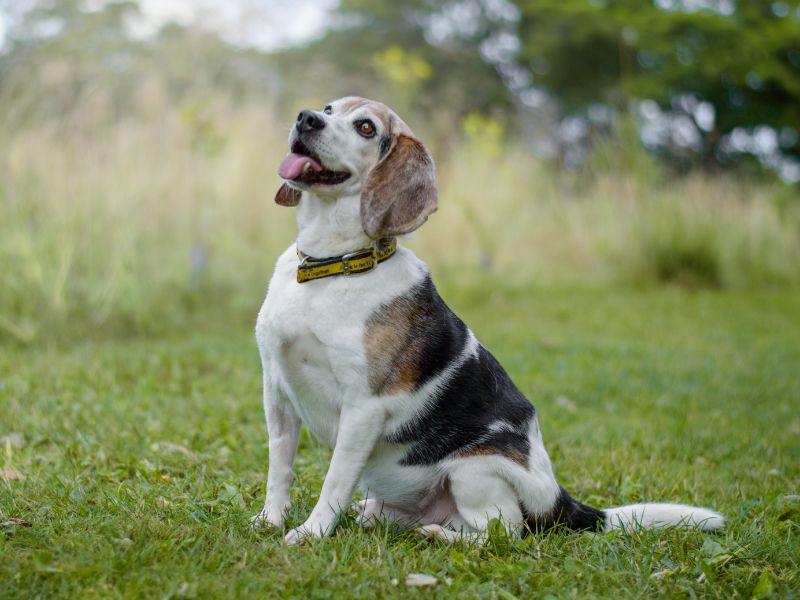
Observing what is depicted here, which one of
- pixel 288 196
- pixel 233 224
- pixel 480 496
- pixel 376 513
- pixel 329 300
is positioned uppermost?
pixel 288 196

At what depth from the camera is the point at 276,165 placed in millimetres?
11680

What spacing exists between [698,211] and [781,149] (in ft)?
47.1

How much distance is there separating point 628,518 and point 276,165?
9192 millimetres

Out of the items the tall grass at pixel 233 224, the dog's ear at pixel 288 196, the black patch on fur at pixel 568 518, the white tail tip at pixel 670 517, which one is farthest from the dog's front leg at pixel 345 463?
the tall grass at pixel 233 224

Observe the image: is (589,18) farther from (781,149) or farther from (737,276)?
(737,276)

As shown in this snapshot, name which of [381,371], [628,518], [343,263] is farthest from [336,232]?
[628,518]

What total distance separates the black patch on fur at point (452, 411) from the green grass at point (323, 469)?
0.35 metres

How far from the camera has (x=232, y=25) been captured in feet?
41.7

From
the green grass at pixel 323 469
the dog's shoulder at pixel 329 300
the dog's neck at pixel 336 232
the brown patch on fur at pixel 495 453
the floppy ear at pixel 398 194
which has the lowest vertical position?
the green grass at pixel 323 469

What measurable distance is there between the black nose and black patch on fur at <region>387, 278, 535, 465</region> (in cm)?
70

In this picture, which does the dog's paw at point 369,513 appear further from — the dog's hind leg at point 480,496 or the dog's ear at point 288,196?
the dog's ear at point 288,196

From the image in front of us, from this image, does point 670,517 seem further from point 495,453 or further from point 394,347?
point 394,347

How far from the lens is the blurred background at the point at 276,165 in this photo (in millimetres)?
8125

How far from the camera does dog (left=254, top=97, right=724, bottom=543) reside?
2949mm
